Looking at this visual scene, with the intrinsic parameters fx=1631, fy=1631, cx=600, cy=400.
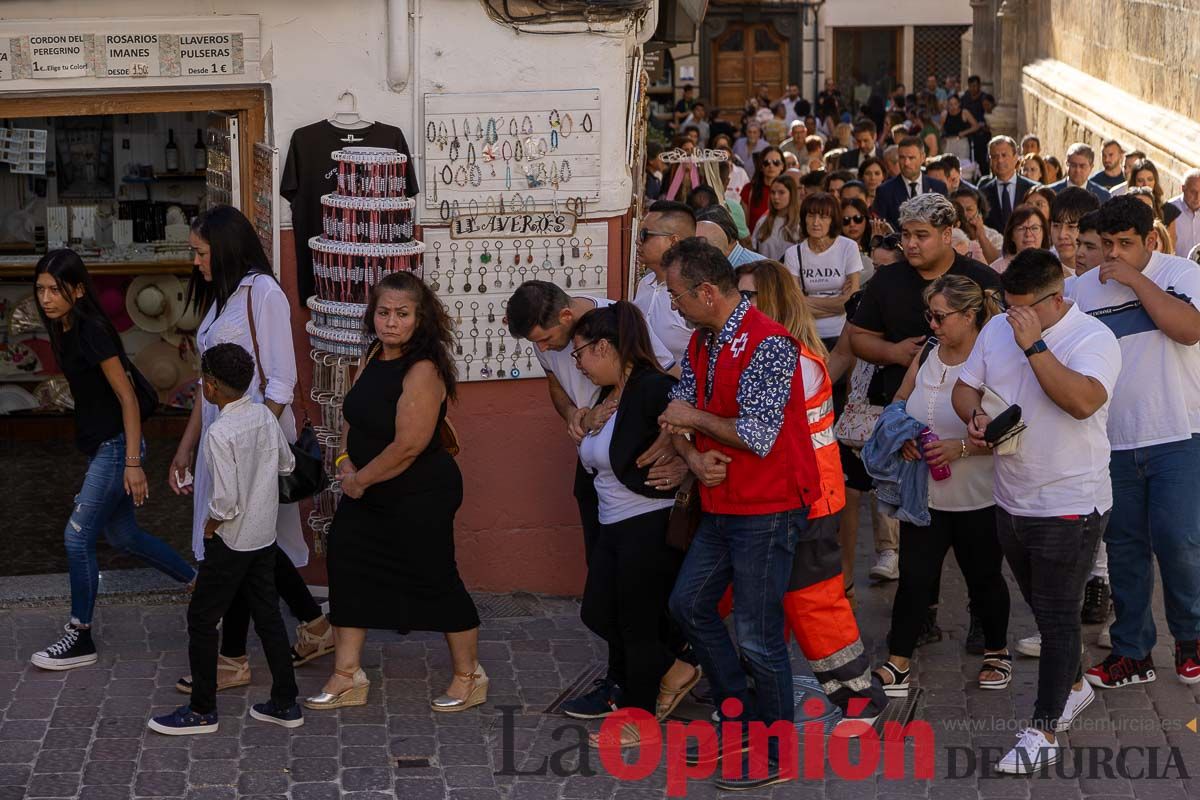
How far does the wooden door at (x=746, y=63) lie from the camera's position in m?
39.6

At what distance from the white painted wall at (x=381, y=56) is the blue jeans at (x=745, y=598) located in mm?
2519

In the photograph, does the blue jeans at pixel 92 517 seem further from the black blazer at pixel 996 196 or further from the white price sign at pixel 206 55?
the black blazer at pixel 996 196

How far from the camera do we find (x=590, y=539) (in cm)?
658

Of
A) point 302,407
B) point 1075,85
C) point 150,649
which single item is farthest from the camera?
point 1075,85

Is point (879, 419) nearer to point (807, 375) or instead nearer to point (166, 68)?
point (807, 375)

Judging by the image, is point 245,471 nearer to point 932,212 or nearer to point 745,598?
point 745,598

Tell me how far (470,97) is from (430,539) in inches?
84.6

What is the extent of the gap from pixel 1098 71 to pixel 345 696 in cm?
1672

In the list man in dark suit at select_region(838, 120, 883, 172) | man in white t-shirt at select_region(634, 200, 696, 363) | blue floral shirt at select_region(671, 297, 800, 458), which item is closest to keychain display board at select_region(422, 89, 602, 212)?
man in white t-shirt at select_region(634, 200, 696, 363)

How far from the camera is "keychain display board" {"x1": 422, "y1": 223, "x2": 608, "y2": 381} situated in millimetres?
7469

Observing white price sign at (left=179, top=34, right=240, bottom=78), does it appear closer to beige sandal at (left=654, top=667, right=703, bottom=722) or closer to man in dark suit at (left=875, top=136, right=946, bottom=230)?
beige sandal at (left=654, top=667, right=703, bottom=722)

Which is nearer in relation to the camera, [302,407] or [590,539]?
[590,539]

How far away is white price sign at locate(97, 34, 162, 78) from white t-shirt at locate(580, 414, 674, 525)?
265 centimetres

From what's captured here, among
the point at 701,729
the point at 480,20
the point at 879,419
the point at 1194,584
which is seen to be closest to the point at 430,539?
the point at 701,729
